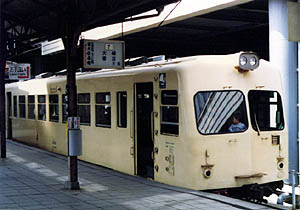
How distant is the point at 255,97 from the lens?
10.2m

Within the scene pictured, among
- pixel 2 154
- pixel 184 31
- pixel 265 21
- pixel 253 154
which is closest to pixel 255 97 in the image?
pixel 253 154

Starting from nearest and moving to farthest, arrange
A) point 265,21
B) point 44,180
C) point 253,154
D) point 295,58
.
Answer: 1. point 253,154
2. point 44,180
3. point 295,58
4. point 265,21

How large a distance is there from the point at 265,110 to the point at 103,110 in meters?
4.36

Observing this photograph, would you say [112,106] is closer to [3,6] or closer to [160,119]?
[160,119]

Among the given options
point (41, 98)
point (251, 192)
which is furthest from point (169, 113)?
point (41, 98)

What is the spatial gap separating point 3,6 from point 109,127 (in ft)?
18.1

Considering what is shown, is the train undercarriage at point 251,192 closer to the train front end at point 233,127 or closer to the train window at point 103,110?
the train front end at point 233,127

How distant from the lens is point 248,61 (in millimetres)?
9984

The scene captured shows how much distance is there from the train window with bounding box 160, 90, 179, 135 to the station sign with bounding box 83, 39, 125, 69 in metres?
1.36

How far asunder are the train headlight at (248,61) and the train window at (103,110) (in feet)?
12.8

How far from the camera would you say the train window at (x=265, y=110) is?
10.1 meters

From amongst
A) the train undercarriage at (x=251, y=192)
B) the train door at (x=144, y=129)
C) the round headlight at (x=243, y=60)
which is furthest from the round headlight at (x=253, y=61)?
the train undercarriage at (x=251, y=192)

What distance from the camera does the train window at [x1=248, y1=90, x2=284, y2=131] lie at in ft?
33.3

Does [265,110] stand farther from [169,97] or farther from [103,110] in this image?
[103,110]
